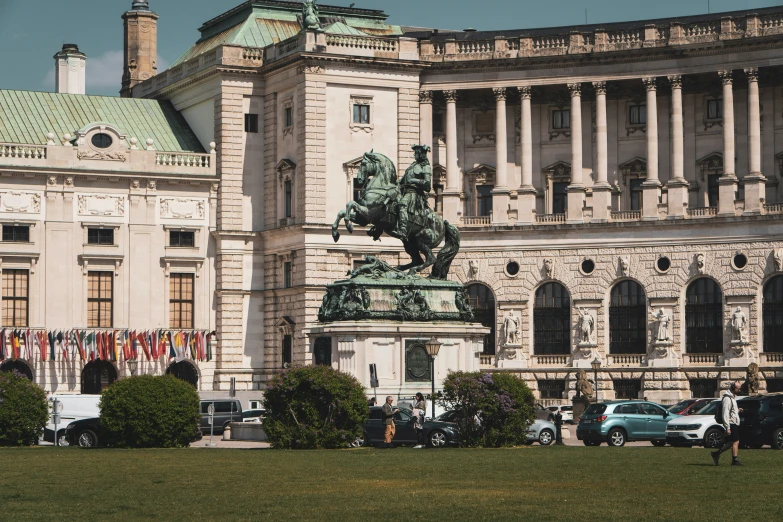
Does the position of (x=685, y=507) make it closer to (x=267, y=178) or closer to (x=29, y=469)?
(x=29, y=469)

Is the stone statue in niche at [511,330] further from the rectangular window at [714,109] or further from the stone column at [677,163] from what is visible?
the rectangular window at [714,109]

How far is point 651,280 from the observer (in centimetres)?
9850

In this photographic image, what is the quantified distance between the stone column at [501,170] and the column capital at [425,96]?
12.3ft

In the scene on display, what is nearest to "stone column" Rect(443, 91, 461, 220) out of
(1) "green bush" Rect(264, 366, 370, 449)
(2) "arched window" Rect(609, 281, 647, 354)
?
(2) "arched window" Rect(609, 281, 647, 354)

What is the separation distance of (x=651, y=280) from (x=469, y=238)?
1092cm

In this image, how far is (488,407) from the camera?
172 feet

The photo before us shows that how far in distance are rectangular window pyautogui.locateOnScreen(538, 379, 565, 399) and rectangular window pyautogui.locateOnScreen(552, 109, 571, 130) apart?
15.6 m

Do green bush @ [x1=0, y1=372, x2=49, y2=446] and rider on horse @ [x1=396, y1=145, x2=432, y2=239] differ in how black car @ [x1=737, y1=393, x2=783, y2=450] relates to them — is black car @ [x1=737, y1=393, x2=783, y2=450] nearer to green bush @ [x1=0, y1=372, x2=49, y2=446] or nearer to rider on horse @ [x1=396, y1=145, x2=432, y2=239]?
rider on horse @ [x1=396, y1=145, x2=432, y2=239]

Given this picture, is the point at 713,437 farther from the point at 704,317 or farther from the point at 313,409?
the point at 704,317

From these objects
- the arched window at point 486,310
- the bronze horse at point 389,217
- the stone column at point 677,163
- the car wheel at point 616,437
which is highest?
the stone column at point 677,163

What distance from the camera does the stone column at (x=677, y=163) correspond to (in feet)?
323

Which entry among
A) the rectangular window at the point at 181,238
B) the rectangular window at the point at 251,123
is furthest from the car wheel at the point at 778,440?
the rectangular window at the point at 251,123

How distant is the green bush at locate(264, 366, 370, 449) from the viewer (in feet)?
171

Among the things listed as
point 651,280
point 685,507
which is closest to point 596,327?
point 651,280
